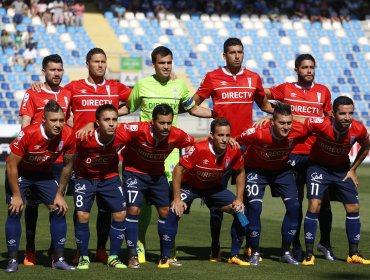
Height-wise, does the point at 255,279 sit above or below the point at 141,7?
below

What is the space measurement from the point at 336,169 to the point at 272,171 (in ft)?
2.56

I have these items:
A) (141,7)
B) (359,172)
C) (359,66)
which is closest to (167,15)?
(141,7)

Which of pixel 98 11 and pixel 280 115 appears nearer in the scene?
pixel 280 115

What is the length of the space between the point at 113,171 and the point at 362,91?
28.3 m

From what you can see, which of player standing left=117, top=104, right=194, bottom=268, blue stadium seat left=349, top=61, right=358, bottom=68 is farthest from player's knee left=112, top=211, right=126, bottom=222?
blue stadium seat left=349, top=61, right=358, bottom=68

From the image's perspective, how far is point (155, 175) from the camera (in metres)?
11.5

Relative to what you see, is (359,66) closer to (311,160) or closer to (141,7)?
(141,7)

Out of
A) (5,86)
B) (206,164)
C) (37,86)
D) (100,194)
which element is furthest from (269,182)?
(5,86)

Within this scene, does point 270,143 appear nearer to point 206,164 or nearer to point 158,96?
point 206,164

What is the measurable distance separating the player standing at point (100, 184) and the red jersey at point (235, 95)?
171 cm

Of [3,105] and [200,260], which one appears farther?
[3,105]

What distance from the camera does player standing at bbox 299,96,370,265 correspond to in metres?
11.5

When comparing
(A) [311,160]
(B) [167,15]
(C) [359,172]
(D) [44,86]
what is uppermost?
(B) [167,15]

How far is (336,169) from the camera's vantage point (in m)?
11.8
